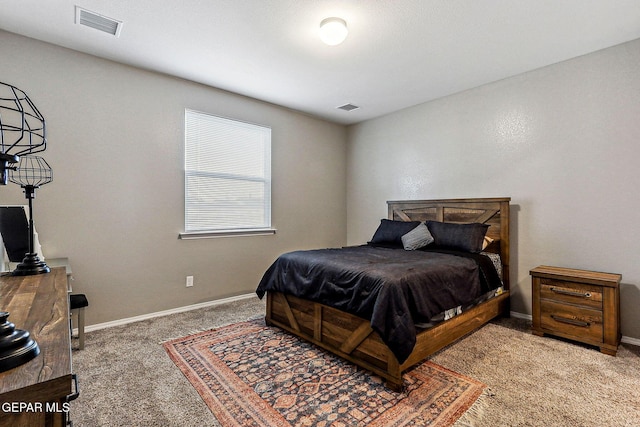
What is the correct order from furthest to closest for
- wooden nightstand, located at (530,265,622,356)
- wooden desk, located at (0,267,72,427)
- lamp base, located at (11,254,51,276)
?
wooden nightstand, located at (530,265,622,356) → lamp base, located at (11,254,51,276) → wooden desk, located at (0,267,72,427)

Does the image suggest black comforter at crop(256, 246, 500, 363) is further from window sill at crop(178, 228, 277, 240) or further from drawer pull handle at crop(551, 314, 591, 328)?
window sill at crop(178, 228, 277, 240)

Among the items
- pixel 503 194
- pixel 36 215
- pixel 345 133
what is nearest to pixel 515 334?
pixel 503 194

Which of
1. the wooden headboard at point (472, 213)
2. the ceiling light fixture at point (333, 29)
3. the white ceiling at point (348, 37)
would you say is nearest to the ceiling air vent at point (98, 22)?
the white ceiling at point (348, 37)

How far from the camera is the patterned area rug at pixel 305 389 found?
1773mm

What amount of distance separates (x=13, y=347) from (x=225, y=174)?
3.44m

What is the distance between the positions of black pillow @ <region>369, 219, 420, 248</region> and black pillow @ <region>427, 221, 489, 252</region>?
1.07 feet

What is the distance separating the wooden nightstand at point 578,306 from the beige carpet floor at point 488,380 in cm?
10

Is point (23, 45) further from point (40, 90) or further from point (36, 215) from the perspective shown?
point (36, 215)

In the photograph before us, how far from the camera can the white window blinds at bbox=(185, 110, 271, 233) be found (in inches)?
146

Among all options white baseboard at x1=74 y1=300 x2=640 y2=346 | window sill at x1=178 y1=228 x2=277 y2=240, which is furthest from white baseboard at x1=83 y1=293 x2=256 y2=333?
window sill at x1=178 y1=228 x2=277 y2=240

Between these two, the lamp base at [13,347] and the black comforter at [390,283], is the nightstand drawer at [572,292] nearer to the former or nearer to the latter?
the black comforter at [390,283]

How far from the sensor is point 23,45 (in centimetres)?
272

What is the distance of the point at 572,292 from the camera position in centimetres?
272

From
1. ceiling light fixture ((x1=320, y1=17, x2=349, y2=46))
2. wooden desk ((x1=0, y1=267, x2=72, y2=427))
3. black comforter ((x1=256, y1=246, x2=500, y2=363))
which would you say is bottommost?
black comforter ((x1=256, y1=246, x2=500, y2=363))
